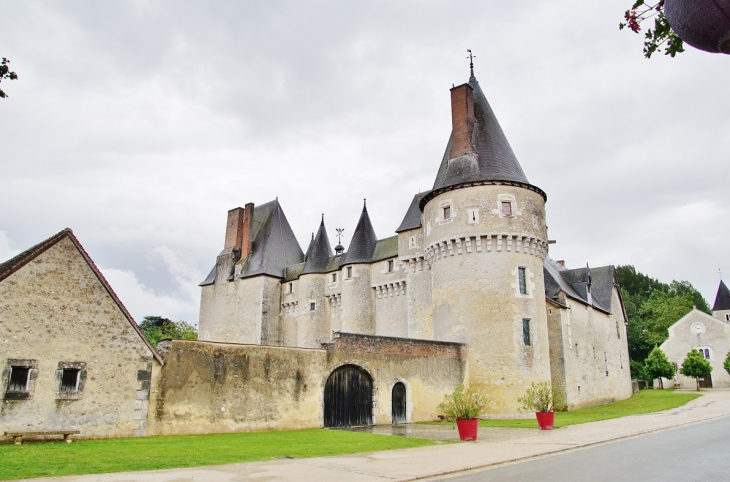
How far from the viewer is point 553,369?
105 feet

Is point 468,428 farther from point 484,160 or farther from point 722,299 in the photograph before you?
point 722,299

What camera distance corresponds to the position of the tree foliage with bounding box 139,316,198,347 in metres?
61.4

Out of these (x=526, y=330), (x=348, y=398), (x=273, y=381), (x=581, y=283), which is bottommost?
(x=348, y=398)

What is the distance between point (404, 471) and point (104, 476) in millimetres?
5310

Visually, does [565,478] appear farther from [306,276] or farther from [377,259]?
[306,276]

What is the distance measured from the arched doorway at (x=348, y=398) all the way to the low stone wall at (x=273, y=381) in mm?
292

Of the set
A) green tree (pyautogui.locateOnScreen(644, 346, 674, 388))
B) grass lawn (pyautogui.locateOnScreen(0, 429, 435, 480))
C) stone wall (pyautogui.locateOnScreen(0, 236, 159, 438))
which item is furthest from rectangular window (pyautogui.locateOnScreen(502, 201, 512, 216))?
green tree (pyautogui.locateOnScreen(644, 346, 674, 388))

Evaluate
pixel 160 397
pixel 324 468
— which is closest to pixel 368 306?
pixel 160 397

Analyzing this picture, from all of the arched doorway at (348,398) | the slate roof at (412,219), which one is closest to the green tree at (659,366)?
the slate roof at (412,219)

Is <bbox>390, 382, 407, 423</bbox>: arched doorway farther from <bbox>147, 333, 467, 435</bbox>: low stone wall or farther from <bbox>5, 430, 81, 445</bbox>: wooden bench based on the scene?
<bbox>5, 430, 81, 445</bbox>: wooden bench

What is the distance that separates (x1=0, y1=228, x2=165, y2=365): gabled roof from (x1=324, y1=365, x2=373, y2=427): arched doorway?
700cm

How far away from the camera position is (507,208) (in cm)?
2709

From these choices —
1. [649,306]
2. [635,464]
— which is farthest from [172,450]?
[649,306]

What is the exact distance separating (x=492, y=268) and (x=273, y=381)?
12477mm
